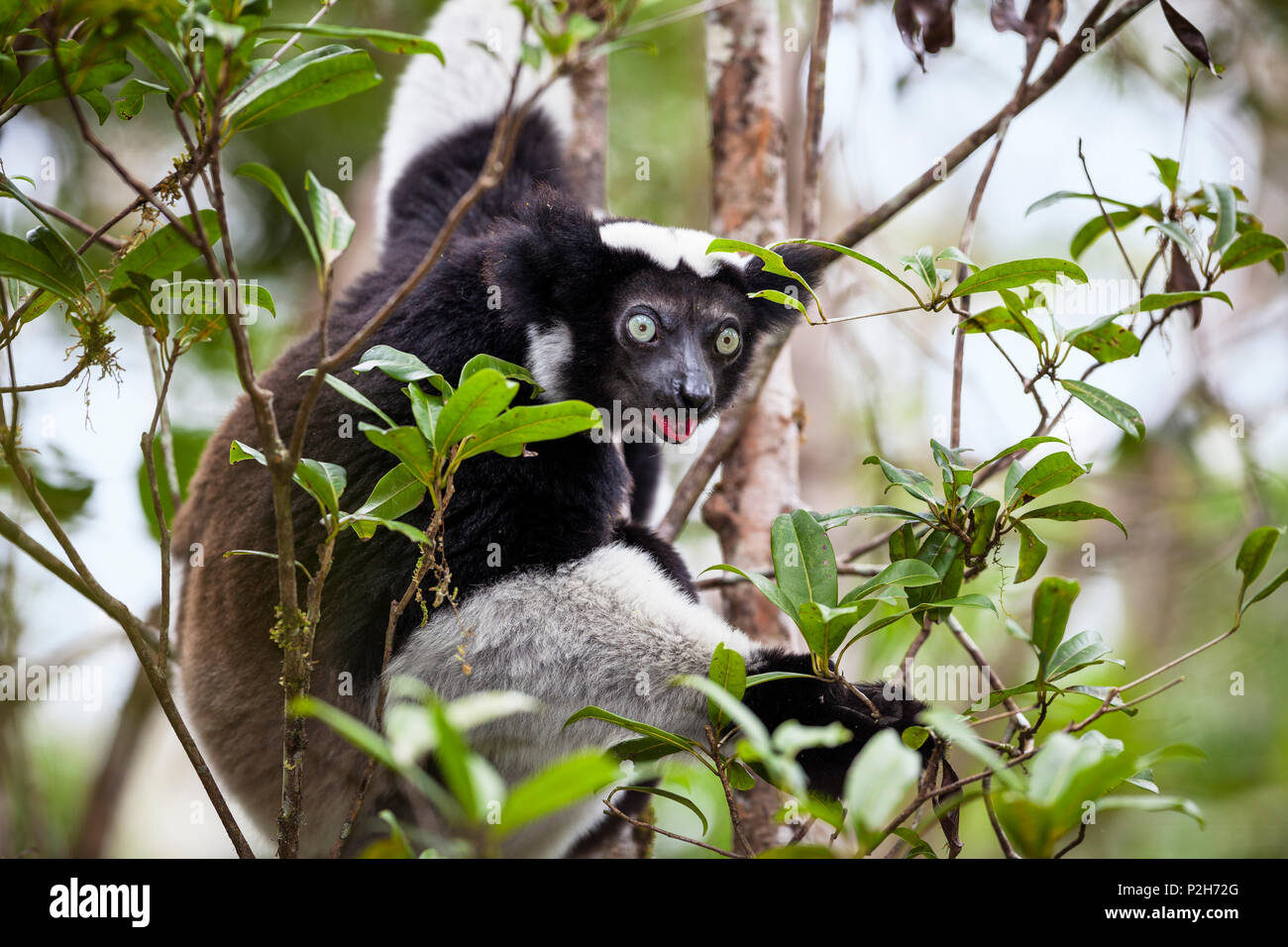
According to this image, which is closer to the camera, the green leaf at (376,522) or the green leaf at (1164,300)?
the green leaf at (376,522)

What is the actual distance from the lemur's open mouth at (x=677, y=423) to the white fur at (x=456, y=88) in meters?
1.74

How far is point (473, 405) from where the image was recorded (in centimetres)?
160

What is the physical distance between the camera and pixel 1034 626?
185 centimetres

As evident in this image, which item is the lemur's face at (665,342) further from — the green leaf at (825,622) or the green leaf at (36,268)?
the green leaf at (36,268)

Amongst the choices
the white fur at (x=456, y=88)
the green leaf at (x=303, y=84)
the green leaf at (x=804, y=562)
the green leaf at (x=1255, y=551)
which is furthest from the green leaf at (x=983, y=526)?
the white fur at (x=456, y=88)

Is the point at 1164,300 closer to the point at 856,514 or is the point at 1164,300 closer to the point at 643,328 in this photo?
the point at 856,514

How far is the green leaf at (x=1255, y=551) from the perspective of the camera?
177 centimetres

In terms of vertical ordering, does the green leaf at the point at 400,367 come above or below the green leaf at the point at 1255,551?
above

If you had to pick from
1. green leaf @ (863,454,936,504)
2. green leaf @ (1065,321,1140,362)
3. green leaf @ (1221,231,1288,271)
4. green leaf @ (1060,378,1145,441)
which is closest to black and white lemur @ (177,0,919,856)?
green leaf @ (863,454,936,504)

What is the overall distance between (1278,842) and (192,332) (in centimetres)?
669

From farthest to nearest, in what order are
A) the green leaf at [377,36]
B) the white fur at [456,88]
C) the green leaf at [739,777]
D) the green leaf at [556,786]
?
the white fur at [456,88], the green leaf at [739,777], the green leaf at [377,36], the green leaf at [556,786]
